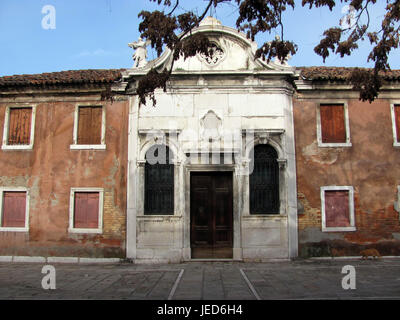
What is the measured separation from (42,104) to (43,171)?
2.34m

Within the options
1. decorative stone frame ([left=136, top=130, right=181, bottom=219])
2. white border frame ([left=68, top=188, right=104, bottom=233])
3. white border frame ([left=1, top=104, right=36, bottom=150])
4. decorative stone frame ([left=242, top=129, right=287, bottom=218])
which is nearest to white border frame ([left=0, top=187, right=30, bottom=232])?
white border frame ([left=1, top=104, right=36, bottom=150])

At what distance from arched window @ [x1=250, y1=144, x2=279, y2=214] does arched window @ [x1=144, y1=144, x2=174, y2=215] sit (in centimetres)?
258

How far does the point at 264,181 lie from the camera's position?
36.7 feet

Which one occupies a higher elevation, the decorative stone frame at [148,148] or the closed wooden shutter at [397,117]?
the closed wooden shutter at [397,117]

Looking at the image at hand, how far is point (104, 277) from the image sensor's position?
27.8 feet

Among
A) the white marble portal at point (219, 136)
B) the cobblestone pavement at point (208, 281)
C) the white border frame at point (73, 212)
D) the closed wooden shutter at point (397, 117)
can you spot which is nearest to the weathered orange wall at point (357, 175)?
the closed wooden shutter at point (397, 117)

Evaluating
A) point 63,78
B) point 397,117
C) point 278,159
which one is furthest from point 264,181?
point 63,78

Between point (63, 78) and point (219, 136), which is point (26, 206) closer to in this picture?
point (63, 78)

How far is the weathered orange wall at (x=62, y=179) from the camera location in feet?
36.9

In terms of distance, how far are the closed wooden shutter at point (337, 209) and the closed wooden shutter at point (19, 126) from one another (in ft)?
33.3

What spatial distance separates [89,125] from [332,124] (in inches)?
319

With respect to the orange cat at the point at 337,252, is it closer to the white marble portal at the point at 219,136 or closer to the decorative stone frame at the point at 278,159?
the white marble portal at the point at 219,136
